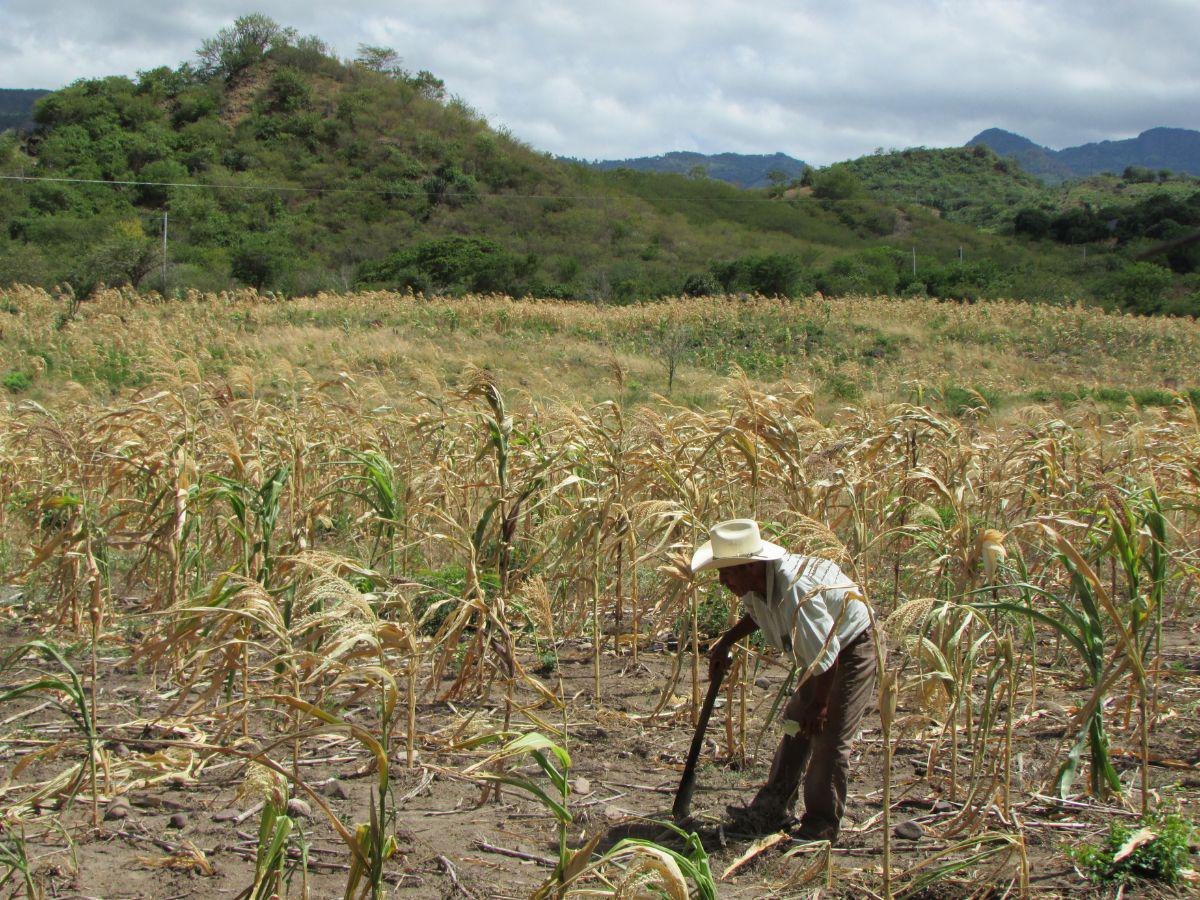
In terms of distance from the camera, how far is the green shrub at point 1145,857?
10.0ft

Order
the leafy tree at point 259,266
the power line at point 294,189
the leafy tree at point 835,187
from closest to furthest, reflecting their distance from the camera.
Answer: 1. the leafy tree at point 259,266
2. the power line at point 294,189
3. the leafy tree at point 835,187

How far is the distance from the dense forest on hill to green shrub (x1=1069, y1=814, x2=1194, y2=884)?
92.2ft

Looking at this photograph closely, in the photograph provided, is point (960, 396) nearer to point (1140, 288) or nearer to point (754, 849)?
point (754, 849)

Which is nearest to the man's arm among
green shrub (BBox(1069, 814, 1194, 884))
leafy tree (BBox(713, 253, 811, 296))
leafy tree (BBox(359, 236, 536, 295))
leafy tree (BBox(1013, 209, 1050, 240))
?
green shrub (BBox(1069, 814, 1194, 884))

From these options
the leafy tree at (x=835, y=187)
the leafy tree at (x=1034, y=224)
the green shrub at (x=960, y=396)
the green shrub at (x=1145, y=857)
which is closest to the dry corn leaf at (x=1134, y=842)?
the green shrub at (x=1145, y=857)

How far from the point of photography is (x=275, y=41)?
5412 centimetres

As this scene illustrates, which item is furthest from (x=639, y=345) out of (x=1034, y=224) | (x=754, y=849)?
(x=1034, y=224)

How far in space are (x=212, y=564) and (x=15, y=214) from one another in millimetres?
37610

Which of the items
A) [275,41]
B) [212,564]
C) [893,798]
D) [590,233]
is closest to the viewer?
[893,798]

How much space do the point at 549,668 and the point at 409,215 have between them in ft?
133

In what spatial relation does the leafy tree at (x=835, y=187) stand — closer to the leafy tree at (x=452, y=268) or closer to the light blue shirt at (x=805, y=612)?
the leafy tree at (x=452, y=268)

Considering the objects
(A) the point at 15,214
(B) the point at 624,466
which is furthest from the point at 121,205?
(B) the point at 624,466

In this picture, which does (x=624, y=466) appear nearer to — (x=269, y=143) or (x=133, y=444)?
(x=133, y=444)

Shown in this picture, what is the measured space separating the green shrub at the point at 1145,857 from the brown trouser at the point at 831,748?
29.4 inches
